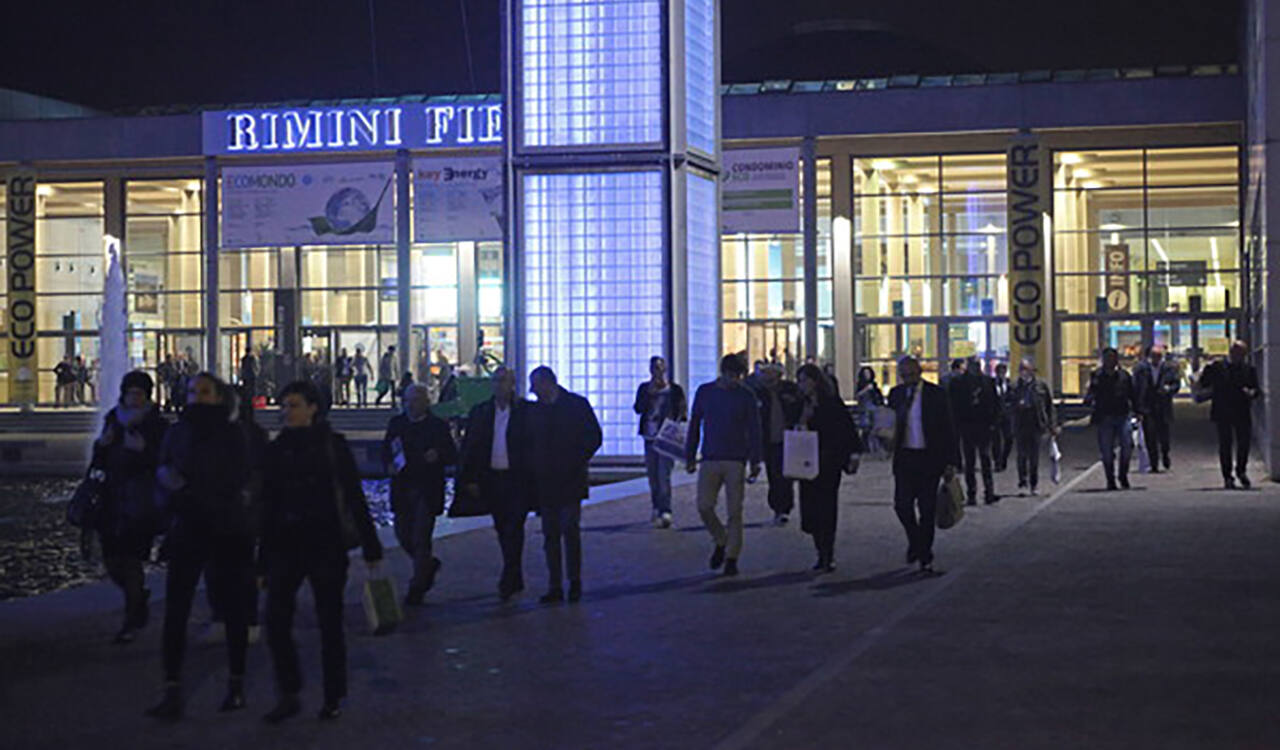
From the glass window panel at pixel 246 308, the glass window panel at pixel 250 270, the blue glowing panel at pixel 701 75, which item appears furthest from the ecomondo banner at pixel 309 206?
the blue glowing panel at pixel 701 75

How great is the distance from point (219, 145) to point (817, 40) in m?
20.5

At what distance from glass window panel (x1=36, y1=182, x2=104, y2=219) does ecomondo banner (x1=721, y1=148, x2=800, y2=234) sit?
21.2 m

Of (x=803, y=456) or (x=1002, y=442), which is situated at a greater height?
(x=803, y=456)

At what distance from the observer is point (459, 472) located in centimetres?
1305

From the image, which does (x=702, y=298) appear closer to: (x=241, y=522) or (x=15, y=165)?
(x=241, y=522)

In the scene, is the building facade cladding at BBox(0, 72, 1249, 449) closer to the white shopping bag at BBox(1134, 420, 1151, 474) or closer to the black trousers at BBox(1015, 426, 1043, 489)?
the white shopping bag at BBox(1134, 420, 1151, 474)

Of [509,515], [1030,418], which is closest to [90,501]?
[509,515]

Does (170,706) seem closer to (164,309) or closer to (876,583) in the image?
(876,583)

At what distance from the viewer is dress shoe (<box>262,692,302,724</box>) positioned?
8.47 metres

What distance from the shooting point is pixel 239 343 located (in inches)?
2237

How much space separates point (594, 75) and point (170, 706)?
17.8 m

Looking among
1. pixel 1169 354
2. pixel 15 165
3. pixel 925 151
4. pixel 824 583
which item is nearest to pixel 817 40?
pixel 925 151

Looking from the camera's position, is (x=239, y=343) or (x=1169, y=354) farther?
(x=239, y=343)

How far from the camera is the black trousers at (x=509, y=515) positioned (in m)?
12.9
